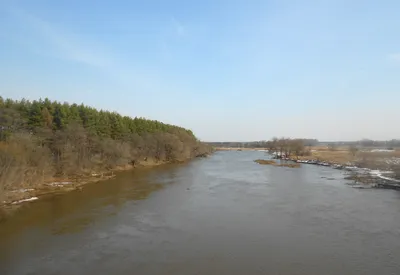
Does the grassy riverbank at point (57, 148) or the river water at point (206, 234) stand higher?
the grassy riverbank at point (57, 148)

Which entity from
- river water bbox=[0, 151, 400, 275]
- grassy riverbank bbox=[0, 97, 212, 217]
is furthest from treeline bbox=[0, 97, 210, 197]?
river water bbox=[0, 151, 400, 275]

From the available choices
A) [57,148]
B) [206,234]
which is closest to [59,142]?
[57,148]

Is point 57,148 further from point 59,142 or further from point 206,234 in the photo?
point 206,234

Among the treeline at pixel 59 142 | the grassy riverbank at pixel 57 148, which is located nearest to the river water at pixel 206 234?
the grassy riverbank at pixel 57 148

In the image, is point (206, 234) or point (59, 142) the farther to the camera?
point (59, 142)

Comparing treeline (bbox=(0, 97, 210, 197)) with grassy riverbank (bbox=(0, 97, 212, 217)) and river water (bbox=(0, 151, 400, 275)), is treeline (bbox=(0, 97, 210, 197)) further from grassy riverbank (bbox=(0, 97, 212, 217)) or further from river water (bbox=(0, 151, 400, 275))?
river water (bbox=(0, 151, 400, 275))

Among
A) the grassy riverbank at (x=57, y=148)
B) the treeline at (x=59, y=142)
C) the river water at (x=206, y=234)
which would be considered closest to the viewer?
the river water at (x=206, y=234)

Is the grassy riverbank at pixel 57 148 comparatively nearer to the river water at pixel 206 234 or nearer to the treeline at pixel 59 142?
the treeline at pixel 59 142
